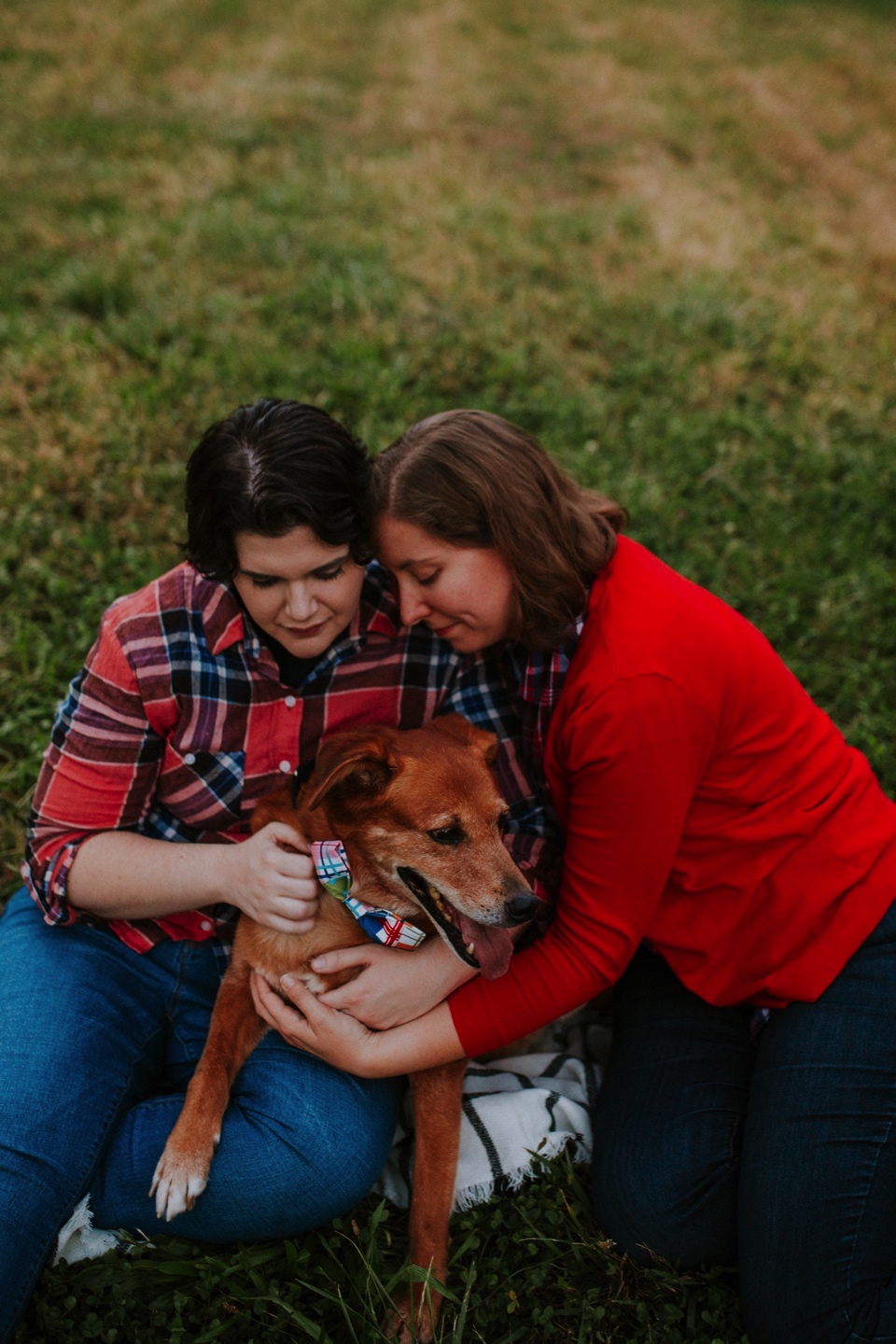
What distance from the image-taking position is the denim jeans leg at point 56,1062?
7.84 ft

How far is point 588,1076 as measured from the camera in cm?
326

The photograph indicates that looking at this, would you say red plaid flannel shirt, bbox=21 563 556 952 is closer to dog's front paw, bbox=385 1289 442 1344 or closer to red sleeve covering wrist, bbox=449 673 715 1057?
red sleeve covering wrist, bbox=449 673 715 1057

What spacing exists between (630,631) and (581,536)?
0.35 metres

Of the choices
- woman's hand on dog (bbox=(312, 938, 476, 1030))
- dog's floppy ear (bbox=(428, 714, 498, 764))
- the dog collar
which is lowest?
woman's hand on dog (bbox=(312, 938, 476, 1030))

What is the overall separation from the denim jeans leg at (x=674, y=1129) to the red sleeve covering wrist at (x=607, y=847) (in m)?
0.42

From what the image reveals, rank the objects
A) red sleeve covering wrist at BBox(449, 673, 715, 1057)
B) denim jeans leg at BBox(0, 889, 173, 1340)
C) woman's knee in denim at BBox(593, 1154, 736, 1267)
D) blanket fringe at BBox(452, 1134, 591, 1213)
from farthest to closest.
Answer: blanket fringe at BBox(452, 1134, 591, 1213) → woman's knee in denim at BBox(593, 1154, 736, 1267) → red sleeve covering wrist at BBox(449, 673, 715, 1057) → denim jeans leg at BBox(0, 889, 173, 1340)

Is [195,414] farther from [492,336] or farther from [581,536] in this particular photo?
[581,536]

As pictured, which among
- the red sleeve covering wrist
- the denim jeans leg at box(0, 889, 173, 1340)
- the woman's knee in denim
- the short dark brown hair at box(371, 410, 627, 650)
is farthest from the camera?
the woman's knee in denim

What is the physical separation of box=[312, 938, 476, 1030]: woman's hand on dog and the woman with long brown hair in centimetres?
3

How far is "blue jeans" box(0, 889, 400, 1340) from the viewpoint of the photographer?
8.02 ft

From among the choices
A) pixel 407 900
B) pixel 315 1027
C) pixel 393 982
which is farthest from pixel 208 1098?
pixel 407 900

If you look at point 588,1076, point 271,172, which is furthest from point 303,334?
point 588,1076

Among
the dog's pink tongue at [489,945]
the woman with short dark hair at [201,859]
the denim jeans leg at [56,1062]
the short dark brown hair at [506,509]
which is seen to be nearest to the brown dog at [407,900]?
the dog's pink tongue at [489,945]

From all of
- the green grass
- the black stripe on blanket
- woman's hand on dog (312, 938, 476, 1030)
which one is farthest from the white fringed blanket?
woman's hand on dog (312, 938, 476, 1030)
